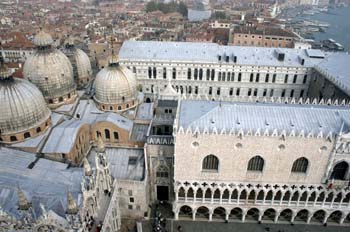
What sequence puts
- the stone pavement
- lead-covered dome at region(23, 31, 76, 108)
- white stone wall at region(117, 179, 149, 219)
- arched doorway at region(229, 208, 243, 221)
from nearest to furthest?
white stone wall at region(117, 179, 149, 219) → the stone pavement → arched doorway at region(229, 208, 243, 221) → lead-covered dome at region(23, 31, 76, 108)

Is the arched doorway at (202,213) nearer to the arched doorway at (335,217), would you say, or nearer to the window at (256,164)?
the window at (256,164)

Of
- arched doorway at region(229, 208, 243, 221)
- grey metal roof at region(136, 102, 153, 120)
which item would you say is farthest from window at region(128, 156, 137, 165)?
arched doorway at region(229, 208, 243, 221)

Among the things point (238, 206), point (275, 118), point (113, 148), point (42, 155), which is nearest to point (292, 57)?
point (275, 118)

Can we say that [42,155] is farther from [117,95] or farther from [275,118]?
[275,118]

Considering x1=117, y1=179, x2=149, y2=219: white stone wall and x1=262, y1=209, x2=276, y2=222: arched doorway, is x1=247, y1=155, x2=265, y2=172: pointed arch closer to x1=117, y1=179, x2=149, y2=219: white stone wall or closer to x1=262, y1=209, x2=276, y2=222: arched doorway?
x1=262, y1=209, x2=276, y2=222: arched doorway

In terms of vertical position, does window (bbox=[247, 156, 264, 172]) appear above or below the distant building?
below

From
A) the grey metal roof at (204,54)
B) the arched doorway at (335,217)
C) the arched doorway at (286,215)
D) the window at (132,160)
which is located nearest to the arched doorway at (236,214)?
the arched doorway at (286,215)
